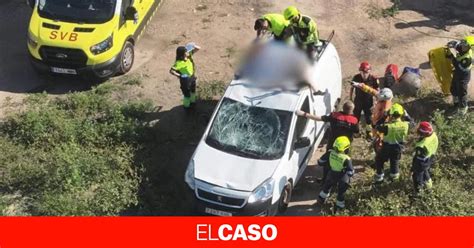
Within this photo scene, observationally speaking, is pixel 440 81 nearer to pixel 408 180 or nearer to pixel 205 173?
pixel 408 180

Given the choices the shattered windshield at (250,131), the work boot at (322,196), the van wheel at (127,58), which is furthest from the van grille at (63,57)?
the work boot at (322,196)

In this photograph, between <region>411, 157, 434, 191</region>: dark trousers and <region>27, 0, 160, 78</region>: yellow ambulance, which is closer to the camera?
<region>411, 157, 434, 191</region>: dark trousers

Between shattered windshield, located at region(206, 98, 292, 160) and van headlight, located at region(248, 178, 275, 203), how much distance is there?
47 cm

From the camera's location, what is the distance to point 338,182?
30.4ft

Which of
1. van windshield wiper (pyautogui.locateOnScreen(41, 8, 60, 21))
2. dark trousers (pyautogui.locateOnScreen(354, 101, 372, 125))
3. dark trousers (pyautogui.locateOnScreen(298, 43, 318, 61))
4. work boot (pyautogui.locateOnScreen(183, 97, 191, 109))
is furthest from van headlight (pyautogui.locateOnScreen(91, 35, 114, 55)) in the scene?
dark trousers (pyautogui.locateOnScreen(354, 101, 372, 125))

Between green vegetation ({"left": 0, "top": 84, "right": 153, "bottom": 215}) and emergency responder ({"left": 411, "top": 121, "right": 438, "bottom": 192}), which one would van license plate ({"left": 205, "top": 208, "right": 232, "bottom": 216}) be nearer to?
green vegetation ({"left": 0, "top": 84, "right": 153, "bottom": 215})

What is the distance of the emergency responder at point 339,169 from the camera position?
354 inches

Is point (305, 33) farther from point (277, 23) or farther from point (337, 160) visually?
point (337, 160)

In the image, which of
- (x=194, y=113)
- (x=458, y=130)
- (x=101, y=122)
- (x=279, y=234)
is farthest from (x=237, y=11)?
(x=279, y=234)

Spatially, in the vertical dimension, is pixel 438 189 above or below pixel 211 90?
above

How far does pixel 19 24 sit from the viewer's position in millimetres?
14750

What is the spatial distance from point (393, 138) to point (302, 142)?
4.97 feet

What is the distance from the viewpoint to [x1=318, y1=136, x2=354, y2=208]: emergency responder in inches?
354

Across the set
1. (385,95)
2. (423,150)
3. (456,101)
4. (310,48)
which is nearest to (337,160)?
(423,150)
